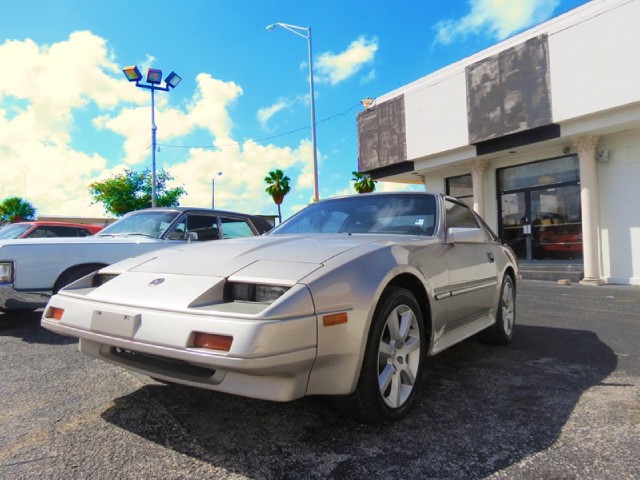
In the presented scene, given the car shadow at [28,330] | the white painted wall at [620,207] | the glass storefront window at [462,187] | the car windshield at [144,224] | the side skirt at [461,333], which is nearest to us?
the side skirt at [461,333]

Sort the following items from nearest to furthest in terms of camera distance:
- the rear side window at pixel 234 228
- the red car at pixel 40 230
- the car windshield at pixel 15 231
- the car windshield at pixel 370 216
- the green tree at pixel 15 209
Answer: the car windshield at pixel 370 216, the rear side window at pixel 234 228, the car windshield at pixel 15 231, the red car at pixel 40 230, the green tree at pixel 15 209

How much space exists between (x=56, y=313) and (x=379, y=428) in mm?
2006

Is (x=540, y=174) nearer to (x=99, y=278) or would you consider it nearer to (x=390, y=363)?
(x=390, y=363)

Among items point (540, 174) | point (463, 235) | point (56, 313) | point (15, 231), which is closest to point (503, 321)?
point (463, 235)

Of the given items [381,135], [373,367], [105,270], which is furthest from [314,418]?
[381,135]

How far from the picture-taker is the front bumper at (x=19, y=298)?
4.52 m

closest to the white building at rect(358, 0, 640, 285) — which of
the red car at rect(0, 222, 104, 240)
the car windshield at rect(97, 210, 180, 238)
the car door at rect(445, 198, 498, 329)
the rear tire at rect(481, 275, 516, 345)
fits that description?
the rear tire at rect(481, 275, 516, 345)

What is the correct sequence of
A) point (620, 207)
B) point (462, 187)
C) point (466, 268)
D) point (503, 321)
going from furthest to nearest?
point (462, 187)
point (620, 207)
point (503, 321)
point (466, 268)

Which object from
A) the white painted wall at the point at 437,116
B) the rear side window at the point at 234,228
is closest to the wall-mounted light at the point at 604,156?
the white painted wall at the point at 437,116

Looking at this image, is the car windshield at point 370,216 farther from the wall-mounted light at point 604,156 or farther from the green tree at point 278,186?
the green tree at point 278,186

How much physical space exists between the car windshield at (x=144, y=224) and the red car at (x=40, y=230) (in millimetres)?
2992

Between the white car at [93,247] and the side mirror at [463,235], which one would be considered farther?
the white car at [93,247]

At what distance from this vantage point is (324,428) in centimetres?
243

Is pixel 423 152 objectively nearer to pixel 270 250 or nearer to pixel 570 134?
pixel 570 134
